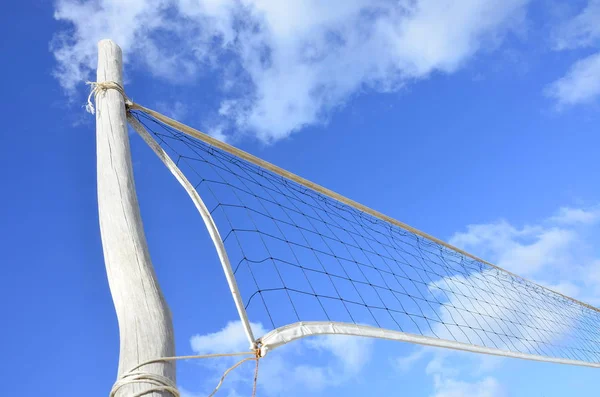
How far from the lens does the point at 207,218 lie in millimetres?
2564

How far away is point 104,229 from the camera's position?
2.16 m

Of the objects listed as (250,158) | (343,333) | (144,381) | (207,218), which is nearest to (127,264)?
(144,381)

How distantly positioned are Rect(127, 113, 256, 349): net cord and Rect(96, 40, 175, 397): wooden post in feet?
0.92

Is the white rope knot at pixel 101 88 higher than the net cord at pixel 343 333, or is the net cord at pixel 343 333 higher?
the white rope knot at pixel 101 88

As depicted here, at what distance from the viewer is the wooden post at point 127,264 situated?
1790 mm

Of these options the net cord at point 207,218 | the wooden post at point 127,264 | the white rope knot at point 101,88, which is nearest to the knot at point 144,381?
the wooden post at point 127,264

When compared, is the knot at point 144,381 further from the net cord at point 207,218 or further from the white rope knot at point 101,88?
the white rope knot at point 101,88

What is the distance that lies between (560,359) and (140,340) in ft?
17.6

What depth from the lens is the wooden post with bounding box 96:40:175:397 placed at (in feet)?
5.87

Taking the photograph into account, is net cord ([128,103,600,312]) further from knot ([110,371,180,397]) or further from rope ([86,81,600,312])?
knot ([110,371,180,397])

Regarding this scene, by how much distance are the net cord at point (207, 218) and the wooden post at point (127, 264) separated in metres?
0.28

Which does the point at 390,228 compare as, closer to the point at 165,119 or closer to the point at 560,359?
the point at 560,359

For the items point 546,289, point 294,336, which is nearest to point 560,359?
point 546,289

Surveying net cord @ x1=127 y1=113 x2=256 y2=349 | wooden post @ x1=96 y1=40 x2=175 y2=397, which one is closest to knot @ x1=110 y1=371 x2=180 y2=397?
wooden post @ x1=96 y1=40 x2=175 y2=397
